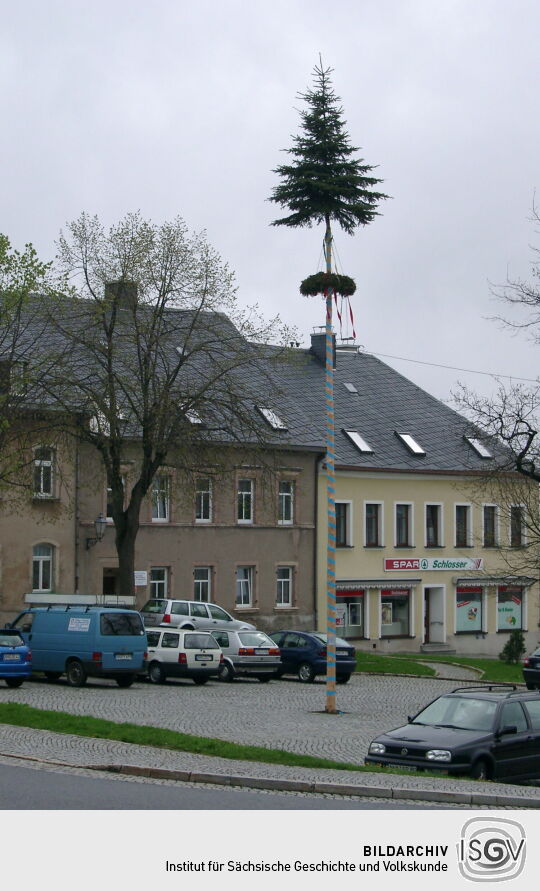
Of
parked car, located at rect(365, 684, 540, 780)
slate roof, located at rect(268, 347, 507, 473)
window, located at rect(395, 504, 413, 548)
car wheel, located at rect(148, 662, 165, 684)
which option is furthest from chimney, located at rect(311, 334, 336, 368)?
parked car, located at rect(365, 684, 540, 780)

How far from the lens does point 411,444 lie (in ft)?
195

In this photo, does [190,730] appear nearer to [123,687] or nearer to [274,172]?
[123,687]

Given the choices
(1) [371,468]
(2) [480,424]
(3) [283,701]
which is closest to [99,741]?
(3) [283,701]

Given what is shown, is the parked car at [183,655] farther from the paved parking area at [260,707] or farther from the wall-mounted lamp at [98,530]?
the wall-mounted lamp at [98,530]

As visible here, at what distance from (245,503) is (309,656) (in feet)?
43.3

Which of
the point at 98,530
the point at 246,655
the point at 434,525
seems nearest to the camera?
the point at 246,655

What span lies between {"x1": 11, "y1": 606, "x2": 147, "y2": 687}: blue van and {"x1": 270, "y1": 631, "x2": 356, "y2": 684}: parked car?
695 centimetres

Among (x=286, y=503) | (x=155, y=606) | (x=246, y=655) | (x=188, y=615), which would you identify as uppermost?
(x=286, y=503)

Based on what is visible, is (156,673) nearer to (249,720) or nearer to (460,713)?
(249,720)

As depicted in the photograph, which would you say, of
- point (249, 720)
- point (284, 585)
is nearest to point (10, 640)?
point (249, 720)

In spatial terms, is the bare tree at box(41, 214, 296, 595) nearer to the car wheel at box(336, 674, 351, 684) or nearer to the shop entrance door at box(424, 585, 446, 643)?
the car wheel at box(336, 674, 351, 684)

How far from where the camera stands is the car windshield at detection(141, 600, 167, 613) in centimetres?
4234

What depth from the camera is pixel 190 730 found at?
23156 mm

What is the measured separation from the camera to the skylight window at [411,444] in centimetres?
5913
